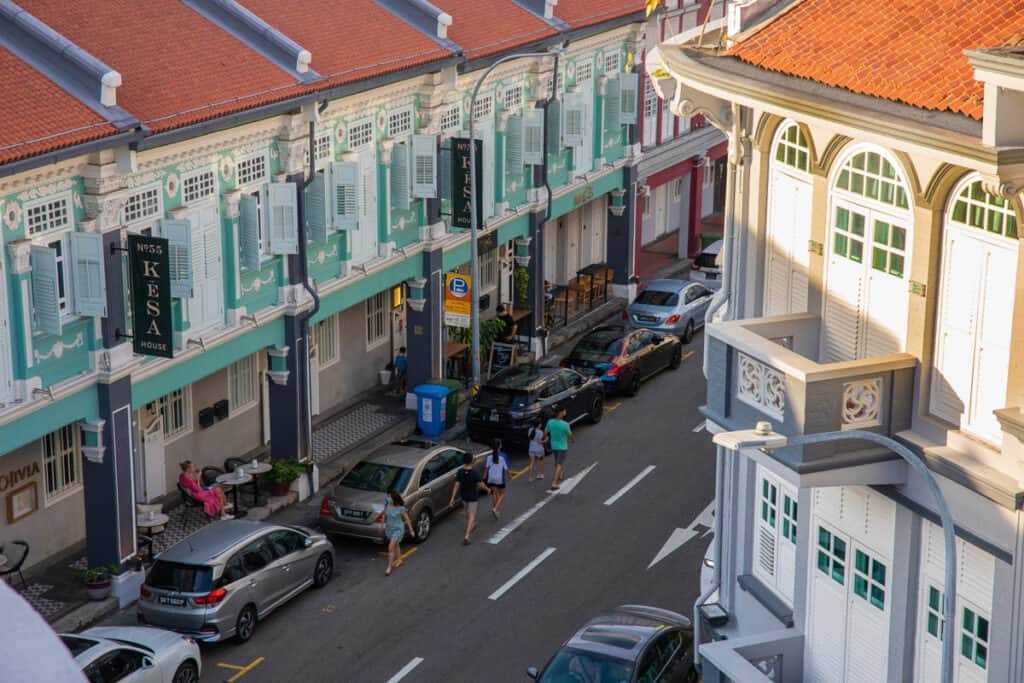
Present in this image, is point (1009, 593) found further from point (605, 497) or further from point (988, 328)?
point (605, 497)

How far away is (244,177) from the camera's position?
28.5 meters

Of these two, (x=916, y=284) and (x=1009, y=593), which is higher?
(x=916, y=284)

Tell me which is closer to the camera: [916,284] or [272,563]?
[916,284]

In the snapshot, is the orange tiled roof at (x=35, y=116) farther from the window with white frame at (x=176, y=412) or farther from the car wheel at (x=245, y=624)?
the car wheel at (x=245, y=624)

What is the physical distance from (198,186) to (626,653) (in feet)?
38.6

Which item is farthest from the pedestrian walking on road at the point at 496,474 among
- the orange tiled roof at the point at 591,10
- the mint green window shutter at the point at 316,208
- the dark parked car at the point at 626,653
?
the orange tiled roof at the point at 591,10

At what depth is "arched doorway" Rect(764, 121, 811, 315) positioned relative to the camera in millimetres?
17500

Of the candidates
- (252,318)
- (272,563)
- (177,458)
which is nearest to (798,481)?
(272,563)

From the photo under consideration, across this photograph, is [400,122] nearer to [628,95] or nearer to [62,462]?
[62,462]

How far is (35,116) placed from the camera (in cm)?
2331

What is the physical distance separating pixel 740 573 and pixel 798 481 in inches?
185

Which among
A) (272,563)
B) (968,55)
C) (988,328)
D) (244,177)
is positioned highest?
(968,55)

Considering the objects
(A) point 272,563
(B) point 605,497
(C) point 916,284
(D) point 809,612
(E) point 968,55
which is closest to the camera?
(E) point 968,55

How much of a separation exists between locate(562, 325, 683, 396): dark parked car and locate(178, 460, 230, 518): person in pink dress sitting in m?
10.7
